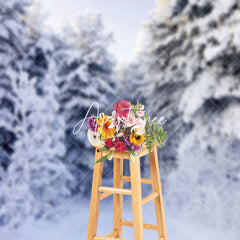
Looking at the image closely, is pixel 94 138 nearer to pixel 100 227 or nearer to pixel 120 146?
pixel 120 146

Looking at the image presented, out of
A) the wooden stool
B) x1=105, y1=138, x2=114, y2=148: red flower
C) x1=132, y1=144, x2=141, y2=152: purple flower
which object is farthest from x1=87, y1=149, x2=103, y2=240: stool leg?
x1=132, y1=144, x2=141, y2=152: purple flower

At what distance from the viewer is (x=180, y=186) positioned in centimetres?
302

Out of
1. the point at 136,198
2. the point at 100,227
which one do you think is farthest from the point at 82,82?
the point at 136,198

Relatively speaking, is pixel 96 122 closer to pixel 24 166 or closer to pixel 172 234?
pixel 172 234

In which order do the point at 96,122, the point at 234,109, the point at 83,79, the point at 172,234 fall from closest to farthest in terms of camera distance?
the point at 96,122 < the point at 172,234 < the point at 234,109 < the point at 83,79

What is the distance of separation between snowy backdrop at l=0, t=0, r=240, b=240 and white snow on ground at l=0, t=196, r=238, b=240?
1 centimetres

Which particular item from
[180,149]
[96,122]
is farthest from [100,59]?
[96,122]

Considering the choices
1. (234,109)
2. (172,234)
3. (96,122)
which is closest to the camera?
(96,122)

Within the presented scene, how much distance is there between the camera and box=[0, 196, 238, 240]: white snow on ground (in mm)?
2568

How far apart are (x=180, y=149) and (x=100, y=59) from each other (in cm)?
109

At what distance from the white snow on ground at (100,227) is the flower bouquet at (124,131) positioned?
1.04m

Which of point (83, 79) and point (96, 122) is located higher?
point (83, 79)

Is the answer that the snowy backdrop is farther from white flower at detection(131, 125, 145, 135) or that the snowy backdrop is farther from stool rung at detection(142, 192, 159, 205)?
white flower at detection(131, 125, 145, 135)

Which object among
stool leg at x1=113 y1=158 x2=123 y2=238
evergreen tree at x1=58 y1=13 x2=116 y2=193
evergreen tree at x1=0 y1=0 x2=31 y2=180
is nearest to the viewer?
stool leg at x1=113 y1=158 x2=123 y2=238
